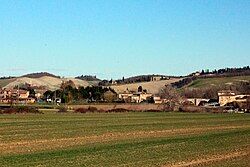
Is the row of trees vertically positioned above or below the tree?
above

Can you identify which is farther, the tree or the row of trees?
the row of trees

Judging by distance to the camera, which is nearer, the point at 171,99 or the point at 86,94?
the point at 171,99

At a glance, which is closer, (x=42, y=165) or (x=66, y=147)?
(x=42, y=165)

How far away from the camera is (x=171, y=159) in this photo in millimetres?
26172

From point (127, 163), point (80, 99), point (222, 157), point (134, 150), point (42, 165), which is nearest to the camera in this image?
point (42, 165)

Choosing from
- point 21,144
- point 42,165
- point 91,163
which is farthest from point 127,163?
point 21,144

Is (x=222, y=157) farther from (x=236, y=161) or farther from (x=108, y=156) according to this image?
(x=108, y=156)

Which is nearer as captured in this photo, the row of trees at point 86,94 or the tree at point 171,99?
the tree at point 171,99

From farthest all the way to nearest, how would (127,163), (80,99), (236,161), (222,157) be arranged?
(80,99) < (222,157) < (236,161) < (127,163)

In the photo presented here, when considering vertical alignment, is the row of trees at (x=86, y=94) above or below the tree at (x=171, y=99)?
above

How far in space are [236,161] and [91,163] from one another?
7632 millimetres

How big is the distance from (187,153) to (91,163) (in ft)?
24.3

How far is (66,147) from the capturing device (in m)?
31.5

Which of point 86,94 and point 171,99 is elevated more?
point 86,94
